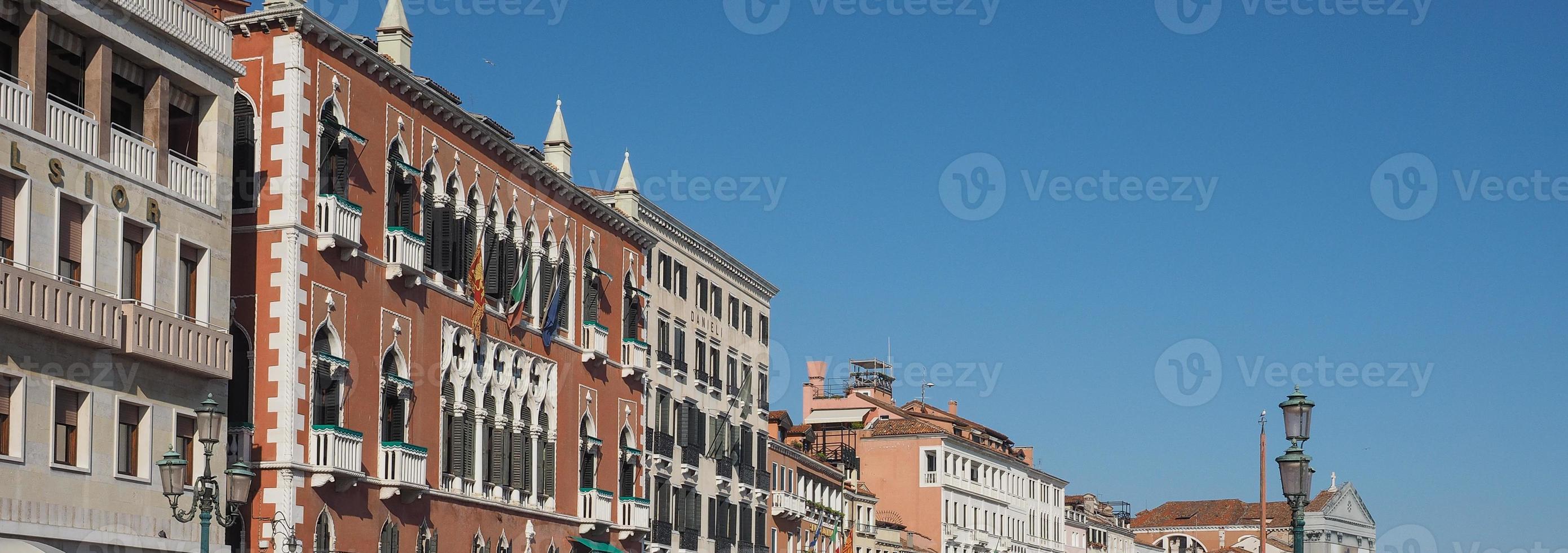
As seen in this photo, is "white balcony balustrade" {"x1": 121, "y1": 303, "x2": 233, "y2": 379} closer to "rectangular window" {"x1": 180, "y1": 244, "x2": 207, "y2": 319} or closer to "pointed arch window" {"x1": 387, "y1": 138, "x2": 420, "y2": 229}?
"rectangular window" {"x1": 180, "y1": 244, "x2": 207, "y2": 319}

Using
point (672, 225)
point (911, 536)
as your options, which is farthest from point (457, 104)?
point (911, 536)

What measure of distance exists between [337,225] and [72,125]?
8536mm

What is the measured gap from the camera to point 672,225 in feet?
189

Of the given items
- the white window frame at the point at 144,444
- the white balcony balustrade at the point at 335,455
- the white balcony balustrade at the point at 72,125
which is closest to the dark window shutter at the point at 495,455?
the white balcony balustrade at the point at 335,455

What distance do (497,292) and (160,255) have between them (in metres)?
14.6

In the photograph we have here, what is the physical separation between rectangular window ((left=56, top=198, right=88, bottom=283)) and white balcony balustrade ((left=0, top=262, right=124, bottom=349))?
17.7 inches

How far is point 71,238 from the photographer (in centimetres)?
2692

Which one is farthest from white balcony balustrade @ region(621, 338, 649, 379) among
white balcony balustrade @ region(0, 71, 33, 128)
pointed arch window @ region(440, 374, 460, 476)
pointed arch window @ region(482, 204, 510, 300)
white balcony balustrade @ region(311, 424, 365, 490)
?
white balcony balustrade @ region(0, 71, 33, 128)

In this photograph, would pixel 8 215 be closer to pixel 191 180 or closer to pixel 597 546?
pixel 191 180

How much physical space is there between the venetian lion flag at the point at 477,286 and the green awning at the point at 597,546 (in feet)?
23.8

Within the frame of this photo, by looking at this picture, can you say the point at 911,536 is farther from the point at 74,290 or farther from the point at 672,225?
the point at 74,290

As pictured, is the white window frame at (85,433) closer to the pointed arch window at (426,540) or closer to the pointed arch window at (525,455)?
the pointed arch window at (426,540)

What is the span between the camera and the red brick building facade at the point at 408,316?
34.2 meters

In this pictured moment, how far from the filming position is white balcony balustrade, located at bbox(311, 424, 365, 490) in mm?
34406
